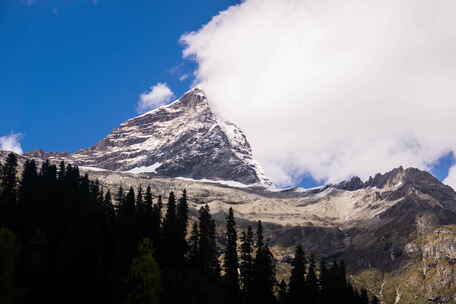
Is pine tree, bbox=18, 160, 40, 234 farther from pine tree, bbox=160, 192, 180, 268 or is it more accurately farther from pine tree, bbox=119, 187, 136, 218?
pine tree, bbox=160, 192, 180, 268

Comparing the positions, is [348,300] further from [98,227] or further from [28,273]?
[28,273]

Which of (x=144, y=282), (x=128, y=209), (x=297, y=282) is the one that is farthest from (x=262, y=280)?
(x=144, y=282)

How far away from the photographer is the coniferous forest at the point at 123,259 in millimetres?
69938

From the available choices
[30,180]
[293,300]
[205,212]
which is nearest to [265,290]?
[293,300]

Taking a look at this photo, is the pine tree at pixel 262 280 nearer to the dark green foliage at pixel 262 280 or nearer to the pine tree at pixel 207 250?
the dark green foliage at pixel 262 280

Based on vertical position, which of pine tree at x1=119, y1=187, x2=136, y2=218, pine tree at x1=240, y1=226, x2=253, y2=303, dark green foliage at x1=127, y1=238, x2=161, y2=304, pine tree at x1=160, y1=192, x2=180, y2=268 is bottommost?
dark green foliage at x1=127, y1=238, x2=161, y2=304

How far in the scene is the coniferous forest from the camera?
229 ft

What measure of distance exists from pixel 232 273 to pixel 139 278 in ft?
141

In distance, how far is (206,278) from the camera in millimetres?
93125

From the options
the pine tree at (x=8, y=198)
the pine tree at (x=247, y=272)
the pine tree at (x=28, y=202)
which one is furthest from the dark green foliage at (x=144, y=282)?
the pine tree at (x=8, y=198)

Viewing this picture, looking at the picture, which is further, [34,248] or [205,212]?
[205,212]

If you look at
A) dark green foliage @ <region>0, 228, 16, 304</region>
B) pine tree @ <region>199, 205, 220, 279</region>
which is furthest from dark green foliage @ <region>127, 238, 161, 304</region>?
pine tree @ <region>199, 205, 220, 279</region>

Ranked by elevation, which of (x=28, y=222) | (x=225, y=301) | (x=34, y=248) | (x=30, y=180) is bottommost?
(x=225, y=301)

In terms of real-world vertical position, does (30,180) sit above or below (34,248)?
above
